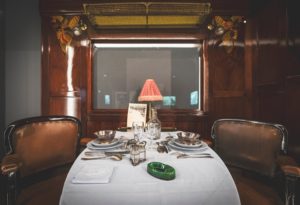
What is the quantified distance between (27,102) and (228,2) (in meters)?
3.03

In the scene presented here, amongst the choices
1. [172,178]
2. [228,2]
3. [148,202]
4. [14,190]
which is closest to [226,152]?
[172,178]

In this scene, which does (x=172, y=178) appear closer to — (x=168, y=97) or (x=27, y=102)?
(x=168, y=97)

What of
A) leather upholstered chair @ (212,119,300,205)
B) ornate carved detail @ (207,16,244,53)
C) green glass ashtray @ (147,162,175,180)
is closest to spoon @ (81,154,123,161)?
green glass ashtray @ (147,162,175,180)

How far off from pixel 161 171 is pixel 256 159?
39.9 inches

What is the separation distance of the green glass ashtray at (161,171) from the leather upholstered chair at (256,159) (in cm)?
65

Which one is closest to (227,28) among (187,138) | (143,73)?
(143,73)

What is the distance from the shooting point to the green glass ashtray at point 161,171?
86 cm

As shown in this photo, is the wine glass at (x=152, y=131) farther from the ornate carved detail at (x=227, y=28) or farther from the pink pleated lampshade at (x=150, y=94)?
the ornate carved detail at (x=227, y=28)

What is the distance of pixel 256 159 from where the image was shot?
152cm

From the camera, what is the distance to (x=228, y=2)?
2.62 meters

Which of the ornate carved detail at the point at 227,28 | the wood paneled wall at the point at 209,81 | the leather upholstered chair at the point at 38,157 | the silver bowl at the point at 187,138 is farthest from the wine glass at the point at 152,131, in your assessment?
the ornate carved detail at the point at 227,28

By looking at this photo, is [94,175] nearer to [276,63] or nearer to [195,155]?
[195,155]

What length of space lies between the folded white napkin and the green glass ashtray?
19 cm

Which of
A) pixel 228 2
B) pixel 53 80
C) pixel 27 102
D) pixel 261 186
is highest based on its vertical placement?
pixel 228 2
